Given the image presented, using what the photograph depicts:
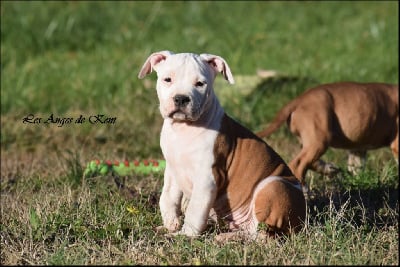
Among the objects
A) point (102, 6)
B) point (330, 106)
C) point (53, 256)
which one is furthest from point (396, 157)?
point (102, 6)

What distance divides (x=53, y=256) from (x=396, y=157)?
15.8 feet

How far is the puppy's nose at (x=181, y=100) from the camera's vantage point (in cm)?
544

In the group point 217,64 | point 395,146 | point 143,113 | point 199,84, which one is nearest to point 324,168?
point 395,146

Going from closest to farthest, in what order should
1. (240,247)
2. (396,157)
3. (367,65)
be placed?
1. (240,247)
2. (396,157)
3. (367,65)

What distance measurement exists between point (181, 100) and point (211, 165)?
542 mm

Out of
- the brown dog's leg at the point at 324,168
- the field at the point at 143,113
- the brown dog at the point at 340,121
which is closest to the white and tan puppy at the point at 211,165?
the field at the point at 143,113

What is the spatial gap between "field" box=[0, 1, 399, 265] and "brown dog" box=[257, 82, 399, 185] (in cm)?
25

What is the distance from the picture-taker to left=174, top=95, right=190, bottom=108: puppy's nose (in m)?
5.44

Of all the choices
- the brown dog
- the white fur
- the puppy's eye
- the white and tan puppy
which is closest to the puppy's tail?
the brown dog

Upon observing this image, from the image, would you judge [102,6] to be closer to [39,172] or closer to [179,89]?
[39,172]

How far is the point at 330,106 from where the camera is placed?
8.08 m

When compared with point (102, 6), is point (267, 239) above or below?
below

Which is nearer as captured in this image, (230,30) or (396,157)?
(396,157)

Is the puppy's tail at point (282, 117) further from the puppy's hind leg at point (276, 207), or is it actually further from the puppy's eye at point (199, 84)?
the puppy's eye at point (199, 84)
